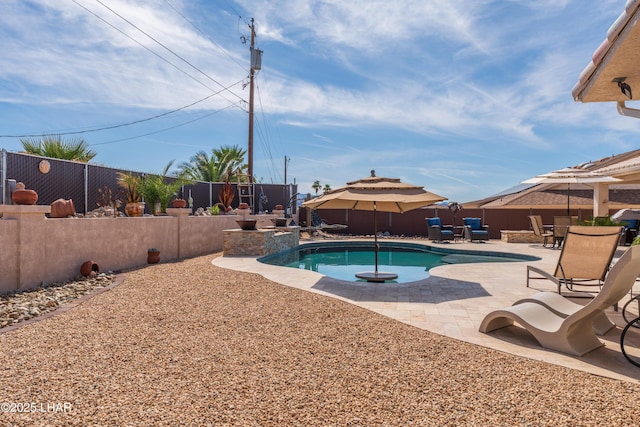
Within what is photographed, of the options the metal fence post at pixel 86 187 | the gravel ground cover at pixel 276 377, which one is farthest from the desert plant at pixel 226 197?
the gravel ground cover at pixel 276 377

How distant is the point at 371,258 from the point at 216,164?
52.0 ft

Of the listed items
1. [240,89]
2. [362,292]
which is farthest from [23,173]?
[240,89]

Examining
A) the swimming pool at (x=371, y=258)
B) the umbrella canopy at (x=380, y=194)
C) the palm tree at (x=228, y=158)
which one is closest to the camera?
the umbrella canopy at (x=380, y=194)

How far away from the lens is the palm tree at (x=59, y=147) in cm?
1287

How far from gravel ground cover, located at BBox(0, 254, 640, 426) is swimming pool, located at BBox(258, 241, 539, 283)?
5.43 meters

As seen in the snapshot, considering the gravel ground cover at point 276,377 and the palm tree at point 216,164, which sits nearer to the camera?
the gravel ground cover at point 276,377

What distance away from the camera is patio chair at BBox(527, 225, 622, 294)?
5.53 m

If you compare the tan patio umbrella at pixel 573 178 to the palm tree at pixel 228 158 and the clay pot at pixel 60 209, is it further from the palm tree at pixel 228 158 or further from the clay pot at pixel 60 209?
the palm tree at pixel 228 158

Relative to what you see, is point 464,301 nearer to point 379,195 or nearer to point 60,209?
point 379,195

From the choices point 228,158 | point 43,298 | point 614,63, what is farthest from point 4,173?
point 228,158

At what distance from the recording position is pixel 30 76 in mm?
13539

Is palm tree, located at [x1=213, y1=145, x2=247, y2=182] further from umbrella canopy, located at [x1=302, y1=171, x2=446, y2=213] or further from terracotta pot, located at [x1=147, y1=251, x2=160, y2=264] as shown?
umbrella canopy, located at [x1=302, y1=171, x2=446, y2=213]

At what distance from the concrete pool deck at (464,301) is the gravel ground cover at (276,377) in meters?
0.28

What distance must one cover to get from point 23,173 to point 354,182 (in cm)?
850
